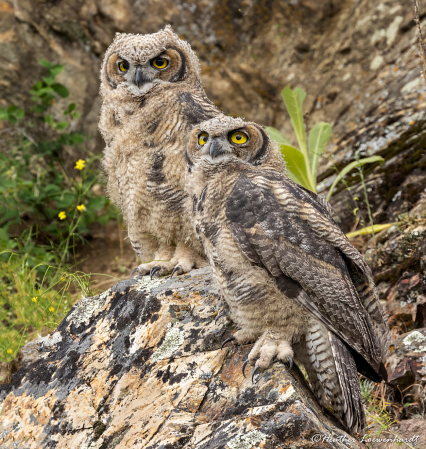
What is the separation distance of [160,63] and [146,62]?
4.6 inches

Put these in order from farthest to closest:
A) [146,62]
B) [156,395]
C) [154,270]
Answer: [154,270]
[146,62]
[156,395]

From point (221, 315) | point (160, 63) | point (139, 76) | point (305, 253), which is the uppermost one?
point (160, 63)

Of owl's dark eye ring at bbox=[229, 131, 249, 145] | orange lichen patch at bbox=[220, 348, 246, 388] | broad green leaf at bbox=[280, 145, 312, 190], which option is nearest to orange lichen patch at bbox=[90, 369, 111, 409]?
orange lichen patch at bbox=[220, 348, 246, 388]

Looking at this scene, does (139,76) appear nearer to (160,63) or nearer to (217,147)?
(160,63)

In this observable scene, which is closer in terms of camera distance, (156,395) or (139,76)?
(156,395)

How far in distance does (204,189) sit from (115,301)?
0.89 metres

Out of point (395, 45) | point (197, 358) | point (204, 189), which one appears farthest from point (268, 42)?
point (197, 358)

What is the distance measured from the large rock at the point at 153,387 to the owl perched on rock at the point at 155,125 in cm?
35

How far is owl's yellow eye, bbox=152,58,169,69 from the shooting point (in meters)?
2.88

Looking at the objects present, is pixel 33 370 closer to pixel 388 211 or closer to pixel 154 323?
pixel 154 323

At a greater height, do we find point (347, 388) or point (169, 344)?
point (347, 388)

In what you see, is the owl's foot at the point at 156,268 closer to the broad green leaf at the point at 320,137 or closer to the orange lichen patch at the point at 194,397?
the orange lichen patch at the point at 194,397

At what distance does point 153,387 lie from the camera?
Result: 2.36 metres

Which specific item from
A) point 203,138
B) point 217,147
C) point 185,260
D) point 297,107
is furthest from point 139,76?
point 297,107
